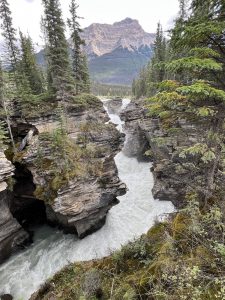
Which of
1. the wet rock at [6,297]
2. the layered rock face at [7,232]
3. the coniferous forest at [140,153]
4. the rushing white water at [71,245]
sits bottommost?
the rushing white water at [71,245]

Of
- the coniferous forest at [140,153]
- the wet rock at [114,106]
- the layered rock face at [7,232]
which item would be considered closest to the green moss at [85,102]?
the coniferous forest at [140,153]

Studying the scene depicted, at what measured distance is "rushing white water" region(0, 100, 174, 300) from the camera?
58.5ft

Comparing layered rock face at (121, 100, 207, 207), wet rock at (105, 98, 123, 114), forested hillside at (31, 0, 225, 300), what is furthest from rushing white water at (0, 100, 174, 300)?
wet rock at (105, 98, 123, 114)

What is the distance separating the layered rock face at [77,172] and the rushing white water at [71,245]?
47.7 inches

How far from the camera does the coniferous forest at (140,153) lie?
640cm

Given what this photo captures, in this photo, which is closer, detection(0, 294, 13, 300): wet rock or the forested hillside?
the forested hillside

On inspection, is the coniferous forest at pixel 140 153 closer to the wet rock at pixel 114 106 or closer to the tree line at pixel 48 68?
the tree line at pixel 48 68

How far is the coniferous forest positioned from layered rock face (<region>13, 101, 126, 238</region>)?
0.33 feet

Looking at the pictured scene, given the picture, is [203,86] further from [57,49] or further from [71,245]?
[57,49]

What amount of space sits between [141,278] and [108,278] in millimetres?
1521

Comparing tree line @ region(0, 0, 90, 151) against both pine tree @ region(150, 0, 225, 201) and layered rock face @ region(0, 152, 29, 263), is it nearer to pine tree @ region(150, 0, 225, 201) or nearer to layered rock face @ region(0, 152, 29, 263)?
layered rock face @ region(0, 152, 29, 263)

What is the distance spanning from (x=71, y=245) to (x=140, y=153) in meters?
21.3

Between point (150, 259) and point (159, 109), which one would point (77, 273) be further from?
point (159, 109)

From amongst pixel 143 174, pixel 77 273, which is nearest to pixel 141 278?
pixel 77 273
